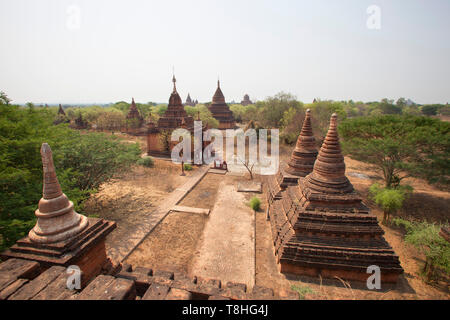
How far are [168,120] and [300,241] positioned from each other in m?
23.9

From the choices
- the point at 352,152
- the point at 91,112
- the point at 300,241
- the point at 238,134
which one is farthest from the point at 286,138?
the point at 91,112

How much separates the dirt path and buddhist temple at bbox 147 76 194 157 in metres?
14.2

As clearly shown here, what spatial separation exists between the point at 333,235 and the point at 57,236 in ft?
29.0

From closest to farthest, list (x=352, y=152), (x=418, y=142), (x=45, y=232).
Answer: (x=45, y=232) < (x=418, y=142) < (x=352, y=152)

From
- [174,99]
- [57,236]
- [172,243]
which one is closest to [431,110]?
[174,99]

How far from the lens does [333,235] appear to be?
840cm

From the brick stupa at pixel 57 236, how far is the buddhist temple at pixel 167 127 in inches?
842

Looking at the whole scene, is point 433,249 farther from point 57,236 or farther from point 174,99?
point 174,99

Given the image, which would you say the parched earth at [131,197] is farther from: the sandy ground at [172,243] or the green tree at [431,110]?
the green tree at [431,110]

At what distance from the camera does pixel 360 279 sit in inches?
326

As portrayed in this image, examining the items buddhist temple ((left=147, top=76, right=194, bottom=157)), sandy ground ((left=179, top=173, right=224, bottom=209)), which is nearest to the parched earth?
sandy ground ((left=179, top=173, right=224, bottom=209))

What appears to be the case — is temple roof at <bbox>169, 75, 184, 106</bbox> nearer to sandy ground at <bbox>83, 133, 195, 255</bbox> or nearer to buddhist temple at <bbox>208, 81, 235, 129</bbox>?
sandy ground at <bbox>83, 133, 195, 255</bbox>

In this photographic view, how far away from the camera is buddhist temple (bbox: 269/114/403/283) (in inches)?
318

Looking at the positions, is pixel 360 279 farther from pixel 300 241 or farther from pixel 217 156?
pixel 217 156
